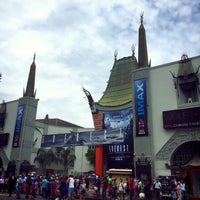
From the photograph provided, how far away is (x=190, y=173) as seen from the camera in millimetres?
18469

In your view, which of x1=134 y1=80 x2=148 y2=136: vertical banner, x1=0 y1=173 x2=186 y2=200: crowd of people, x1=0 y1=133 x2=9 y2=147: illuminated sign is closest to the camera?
x1=0 y1=173 x2=186 y2=200: crowd of people

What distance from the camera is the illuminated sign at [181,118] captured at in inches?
744

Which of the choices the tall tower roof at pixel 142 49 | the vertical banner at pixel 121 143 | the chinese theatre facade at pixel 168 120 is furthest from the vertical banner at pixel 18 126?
the tall tower roof at pixel 142 49

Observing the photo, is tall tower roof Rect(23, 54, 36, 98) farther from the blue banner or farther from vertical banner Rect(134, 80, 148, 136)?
vertical banner Rect(134, 80, 148, 136)

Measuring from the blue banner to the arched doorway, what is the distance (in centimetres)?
565

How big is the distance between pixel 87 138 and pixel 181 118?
10.2 metres

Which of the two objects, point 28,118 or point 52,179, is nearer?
point 52,179

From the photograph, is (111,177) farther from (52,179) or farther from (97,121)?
(97,121)

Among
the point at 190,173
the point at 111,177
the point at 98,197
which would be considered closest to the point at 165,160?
the point at 190,173

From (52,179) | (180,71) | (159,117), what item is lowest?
(52,179)

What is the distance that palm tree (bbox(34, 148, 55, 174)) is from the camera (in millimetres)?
38125

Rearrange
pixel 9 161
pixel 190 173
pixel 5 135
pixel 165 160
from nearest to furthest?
pixel 190 173, pixel 165 160, pixel 9 161, pixel 5 135

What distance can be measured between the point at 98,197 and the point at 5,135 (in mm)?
17355

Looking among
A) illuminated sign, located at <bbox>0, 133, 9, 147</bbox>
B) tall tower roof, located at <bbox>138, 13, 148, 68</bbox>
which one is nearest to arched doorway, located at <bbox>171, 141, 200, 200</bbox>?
tall tower roof, located at <bbox>138, 13, 148, 68</bbox>
